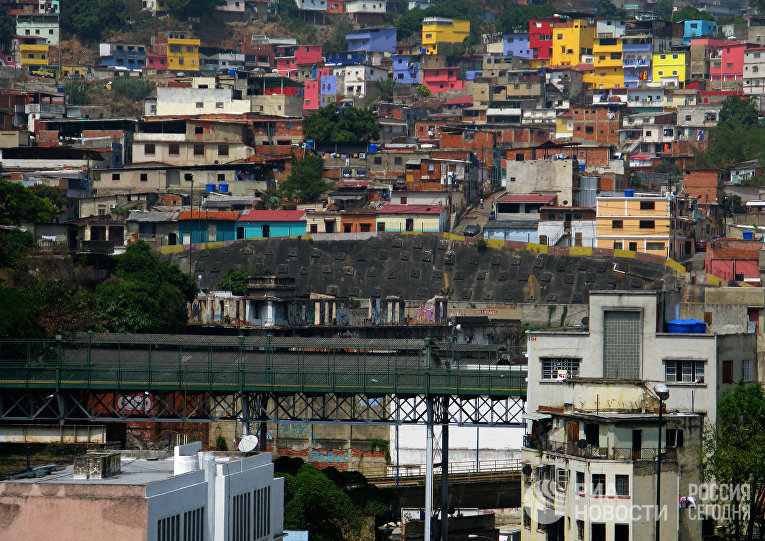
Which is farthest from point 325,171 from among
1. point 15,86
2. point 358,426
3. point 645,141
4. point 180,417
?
point 180,417

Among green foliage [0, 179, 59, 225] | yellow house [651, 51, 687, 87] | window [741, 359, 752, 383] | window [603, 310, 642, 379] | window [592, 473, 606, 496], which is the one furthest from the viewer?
yellow house [651, 51, 687, 87]

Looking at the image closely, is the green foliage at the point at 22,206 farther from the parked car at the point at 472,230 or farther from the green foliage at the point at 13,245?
the parked car at the point at 472,230

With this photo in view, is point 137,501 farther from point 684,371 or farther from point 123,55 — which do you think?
point 123,55

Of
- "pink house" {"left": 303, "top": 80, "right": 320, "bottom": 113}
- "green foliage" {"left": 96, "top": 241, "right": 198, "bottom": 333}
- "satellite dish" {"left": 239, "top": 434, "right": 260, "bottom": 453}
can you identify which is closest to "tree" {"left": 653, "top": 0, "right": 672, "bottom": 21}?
"pink house" {"left": 303, "top": 80, "right": 320, "bottom": 113}

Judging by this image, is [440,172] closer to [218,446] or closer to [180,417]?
[218,446]

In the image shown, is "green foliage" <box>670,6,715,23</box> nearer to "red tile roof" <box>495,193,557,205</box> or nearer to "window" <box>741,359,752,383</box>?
"red tile roof" <box>495,193,557,205</box>

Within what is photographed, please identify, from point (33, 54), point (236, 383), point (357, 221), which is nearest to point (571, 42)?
point (33, 54)

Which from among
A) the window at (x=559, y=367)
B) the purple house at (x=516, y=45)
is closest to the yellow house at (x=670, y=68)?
the purple house at (x=516, y=45)
